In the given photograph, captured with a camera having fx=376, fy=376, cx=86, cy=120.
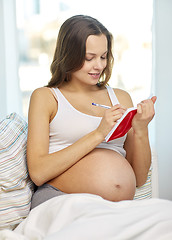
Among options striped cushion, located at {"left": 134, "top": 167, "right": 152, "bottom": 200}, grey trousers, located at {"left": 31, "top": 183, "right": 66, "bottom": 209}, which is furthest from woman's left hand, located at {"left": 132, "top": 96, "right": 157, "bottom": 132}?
grey trousers, located at {"left": 31, "top": 183, "right": 66, "bottom": 209}

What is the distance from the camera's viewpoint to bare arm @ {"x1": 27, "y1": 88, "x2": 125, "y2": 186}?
1504 mm

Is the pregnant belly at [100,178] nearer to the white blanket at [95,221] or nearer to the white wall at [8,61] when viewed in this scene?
the white blanket at [95,221]

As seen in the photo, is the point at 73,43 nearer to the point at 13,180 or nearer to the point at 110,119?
the point at 110,119

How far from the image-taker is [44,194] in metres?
1.53

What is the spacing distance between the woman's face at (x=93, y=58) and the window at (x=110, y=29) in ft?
5.12

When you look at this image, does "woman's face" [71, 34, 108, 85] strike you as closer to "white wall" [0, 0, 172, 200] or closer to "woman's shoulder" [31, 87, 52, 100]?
"woman's shoulder" [31, 87, 52, 100]

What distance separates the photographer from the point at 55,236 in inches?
40.8

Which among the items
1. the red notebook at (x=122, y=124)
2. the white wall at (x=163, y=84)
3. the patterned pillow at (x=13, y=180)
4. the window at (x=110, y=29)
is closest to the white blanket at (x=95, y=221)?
the patterned pillow at (x=13, y=180)

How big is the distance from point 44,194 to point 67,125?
12.4 inches

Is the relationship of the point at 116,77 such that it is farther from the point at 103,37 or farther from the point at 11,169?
the point at 11,169

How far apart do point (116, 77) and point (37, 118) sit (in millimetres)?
1869

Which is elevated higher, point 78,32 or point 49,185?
point 78,32

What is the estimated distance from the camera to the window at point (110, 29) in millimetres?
3160

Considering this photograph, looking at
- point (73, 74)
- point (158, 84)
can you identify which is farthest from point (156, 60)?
point (73, 74)
